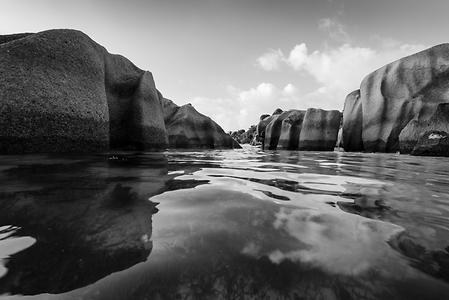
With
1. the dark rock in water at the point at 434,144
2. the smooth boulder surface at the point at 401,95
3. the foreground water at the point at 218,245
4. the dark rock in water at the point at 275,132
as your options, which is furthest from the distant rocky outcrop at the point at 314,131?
the foreground water at the point at 218,245

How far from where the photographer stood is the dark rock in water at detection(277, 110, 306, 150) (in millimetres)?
19750

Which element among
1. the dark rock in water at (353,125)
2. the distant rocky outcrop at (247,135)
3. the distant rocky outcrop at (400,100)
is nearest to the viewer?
the distant rocky outcrop at (400,100)

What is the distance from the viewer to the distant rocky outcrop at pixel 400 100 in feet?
34.9

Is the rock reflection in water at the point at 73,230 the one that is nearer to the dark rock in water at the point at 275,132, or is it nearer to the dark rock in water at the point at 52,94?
the dark rock in water at the point at 52,94

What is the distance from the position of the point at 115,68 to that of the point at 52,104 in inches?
155

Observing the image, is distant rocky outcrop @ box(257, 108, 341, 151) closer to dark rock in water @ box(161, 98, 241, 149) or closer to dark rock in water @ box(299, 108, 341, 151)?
dark rock in water @ box(299, 108, 341, 151)

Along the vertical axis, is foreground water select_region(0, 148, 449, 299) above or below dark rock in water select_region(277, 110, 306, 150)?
below

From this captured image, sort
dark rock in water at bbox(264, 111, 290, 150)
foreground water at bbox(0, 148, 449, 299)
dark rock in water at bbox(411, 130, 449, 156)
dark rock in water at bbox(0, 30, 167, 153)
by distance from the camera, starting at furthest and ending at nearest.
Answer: dark rock in water at bbox(264, 111, 290, 150), dark rock in water at bbox(411, 130, 449, 156), dark rock in water at bbox(0, 30, 167, 153), foreground water at bbox(0, 148, 449, 299)

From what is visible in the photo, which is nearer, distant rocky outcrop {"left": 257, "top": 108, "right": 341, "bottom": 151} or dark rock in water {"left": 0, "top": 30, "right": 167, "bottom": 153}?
dark rock in water {"left": 0, "top": 30, "right": 167, "bottom": 153}

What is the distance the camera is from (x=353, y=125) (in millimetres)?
14906

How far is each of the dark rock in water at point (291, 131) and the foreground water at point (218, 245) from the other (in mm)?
18367

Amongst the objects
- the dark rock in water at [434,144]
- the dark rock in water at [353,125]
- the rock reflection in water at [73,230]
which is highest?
the dark rock in water at [353,125]

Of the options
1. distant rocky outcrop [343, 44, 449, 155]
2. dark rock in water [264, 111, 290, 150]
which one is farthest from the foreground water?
dark rock in water [264, 111, 290, 150]

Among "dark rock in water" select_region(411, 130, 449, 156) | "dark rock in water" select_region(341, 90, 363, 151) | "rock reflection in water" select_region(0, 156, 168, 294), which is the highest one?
"dark rock in water" select_region(341, 90, 363, 151)
